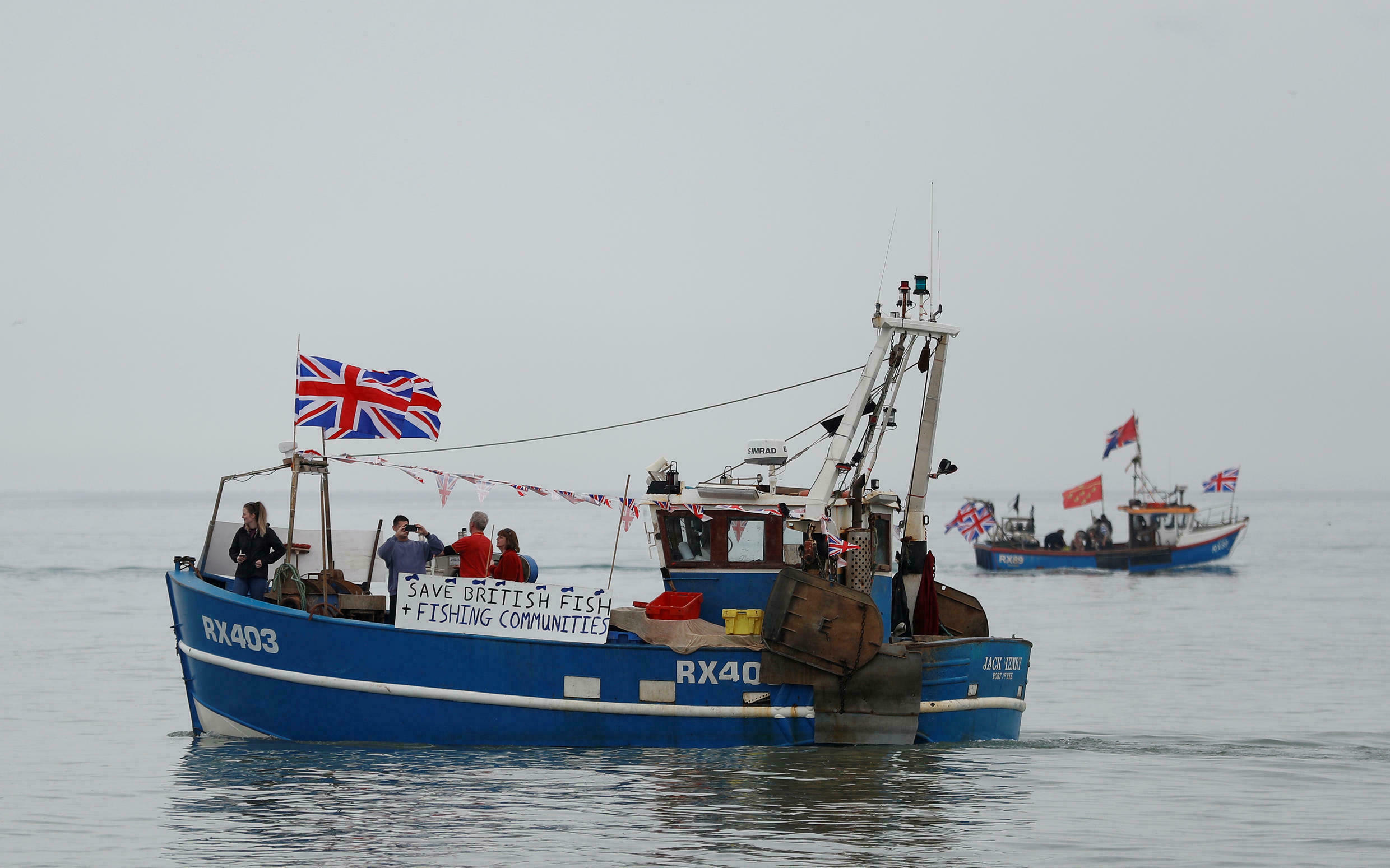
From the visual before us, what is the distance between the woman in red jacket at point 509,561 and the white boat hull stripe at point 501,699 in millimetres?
1408

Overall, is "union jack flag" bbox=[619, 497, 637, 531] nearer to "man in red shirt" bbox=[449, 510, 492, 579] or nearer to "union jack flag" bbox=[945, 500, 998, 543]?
"man in red shirt" bbox=[449, 510, 492, 579]

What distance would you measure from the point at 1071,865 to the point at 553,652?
19.4ft

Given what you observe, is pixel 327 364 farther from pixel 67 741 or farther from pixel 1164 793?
pixel 1164 793

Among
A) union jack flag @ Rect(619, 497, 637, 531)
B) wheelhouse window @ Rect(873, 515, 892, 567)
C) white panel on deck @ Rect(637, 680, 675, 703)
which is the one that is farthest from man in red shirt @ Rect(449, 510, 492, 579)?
wheelhouse window @ Rect(873, 515, 892, 567)

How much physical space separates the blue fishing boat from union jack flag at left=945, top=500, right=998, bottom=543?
40.5 meters

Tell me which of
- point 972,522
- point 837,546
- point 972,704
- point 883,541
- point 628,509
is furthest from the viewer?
point 972,522

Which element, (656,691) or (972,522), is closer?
(656,691)

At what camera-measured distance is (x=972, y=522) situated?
57.8 m

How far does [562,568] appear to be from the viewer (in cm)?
6656

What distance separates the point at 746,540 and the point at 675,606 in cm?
117

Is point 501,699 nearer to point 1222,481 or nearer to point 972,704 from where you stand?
point 972,704

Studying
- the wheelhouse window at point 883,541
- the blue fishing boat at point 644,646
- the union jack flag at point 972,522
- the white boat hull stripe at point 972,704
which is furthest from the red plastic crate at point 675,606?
the union jack flag at point 972,522

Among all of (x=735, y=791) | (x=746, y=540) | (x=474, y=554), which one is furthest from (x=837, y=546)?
(x=474, y=554)

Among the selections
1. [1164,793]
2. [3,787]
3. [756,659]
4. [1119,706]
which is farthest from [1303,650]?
[3,787]
